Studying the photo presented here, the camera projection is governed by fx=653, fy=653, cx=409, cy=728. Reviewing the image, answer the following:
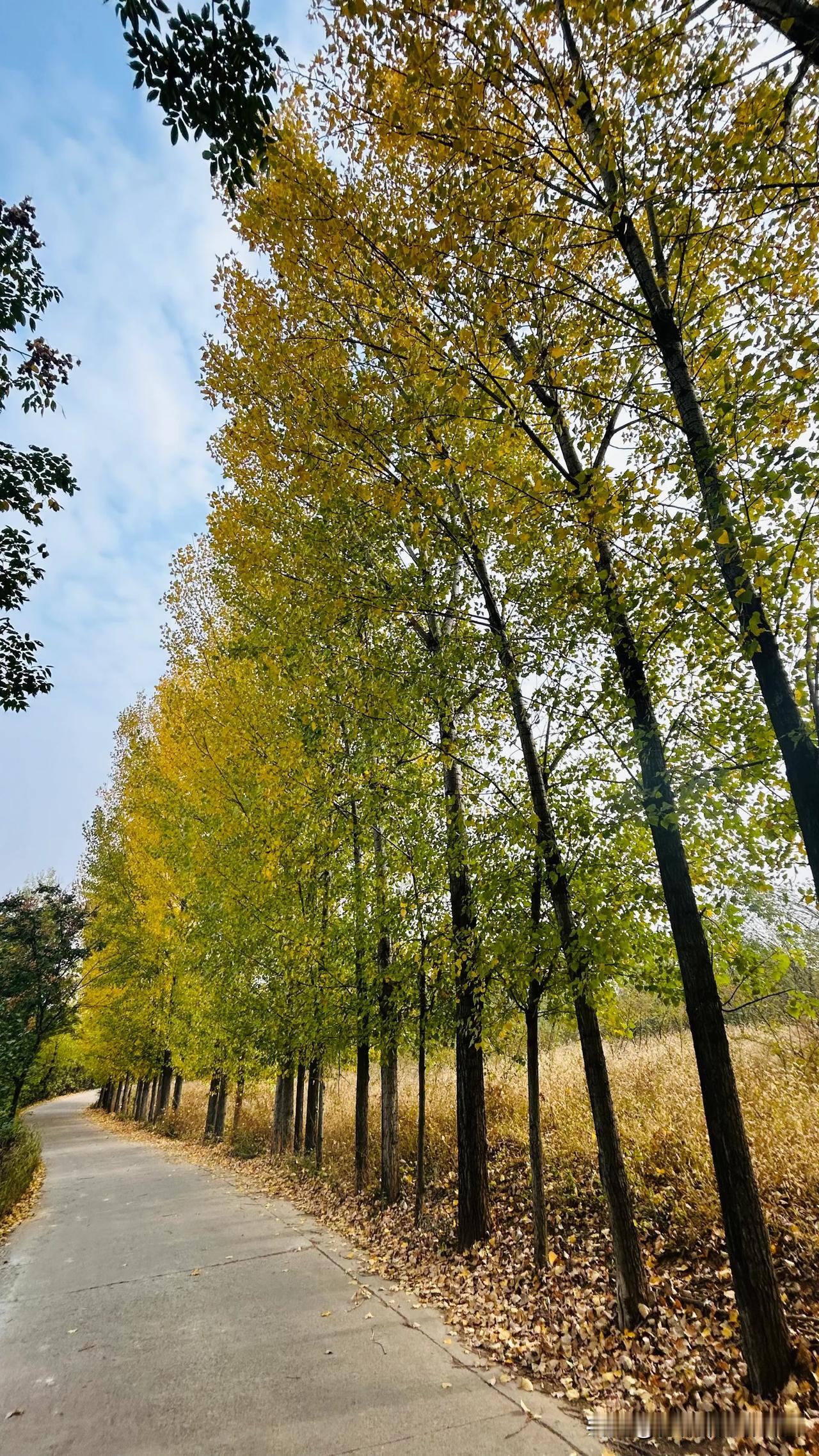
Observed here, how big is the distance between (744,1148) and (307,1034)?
23.1ft

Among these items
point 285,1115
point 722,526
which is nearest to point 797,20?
point 722,526

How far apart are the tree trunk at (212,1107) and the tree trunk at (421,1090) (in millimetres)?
11108

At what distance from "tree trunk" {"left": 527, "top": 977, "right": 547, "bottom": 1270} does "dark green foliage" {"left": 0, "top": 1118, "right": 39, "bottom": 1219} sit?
7.71 metres

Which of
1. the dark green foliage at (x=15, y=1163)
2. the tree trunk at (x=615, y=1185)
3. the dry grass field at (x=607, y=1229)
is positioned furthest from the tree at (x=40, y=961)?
the tree trunk at (x=615, y=1185)

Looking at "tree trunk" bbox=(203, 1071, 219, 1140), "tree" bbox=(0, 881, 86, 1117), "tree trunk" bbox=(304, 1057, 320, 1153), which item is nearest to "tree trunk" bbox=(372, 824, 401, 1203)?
"tree trunk" bbox=(304, 1057, 320, 1153)

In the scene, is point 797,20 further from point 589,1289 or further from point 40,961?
point 40,961

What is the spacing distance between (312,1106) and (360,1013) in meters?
4.11

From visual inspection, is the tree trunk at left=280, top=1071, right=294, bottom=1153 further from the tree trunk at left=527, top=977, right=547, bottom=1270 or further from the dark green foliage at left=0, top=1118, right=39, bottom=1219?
the tree trunk at left=527, top=977, right=547, bottom=1270

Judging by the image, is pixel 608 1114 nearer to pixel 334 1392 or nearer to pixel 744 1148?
pixel 744 1148

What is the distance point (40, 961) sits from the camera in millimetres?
21594

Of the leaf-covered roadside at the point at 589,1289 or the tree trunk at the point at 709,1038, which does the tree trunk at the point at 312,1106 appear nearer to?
the leaf-covered roadside at the point at 589,1289

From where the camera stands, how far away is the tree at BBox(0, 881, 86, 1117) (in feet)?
63.0

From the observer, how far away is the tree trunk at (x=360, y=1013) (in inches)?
332

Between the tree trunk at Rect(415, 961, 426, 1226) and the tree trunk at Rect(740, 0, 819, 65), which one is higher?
the tree trunk at Rect(740, 0, 819, 65)
